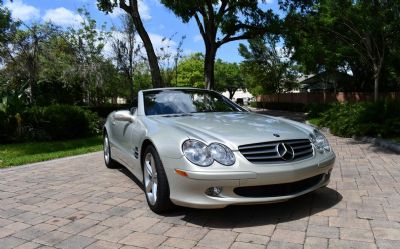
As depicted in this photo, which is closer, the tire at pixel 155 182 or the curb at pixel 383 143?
the tire at pixel 155 182

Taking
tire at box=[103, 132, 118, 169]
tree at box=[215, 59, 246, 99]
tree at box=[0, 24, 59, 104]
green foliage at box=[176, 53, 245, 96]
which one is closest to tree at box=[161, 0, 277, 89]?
tree at box=[0, 24, 59, 104]

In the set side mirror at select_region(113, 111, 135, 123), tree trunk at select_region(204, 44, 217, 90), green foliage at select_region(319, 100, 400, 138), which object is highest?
tree trunk at select_region(204, 44, 217, 90)

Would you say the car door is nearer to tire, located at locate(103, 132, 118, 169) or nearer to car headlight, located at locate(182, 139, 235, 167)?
tire, located at locate(103, 132, 118, 169)

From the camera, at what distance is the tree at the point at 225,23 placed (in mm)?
21203

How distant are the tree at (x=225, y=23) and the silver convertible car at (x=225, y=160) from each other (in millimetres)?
16592

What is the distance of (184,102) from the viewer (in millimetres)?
5797

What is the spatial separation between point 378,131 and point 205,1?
1211 centimetres

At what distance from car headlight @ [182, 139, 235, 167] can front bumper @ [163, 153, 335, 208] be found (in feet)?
0.18

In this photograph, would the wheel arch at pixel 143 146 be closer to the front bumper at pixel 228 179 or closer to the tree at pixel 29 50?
the front bumper at pixel 228 179

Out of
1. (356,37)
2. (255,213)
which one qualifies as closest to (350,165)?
(255,213)

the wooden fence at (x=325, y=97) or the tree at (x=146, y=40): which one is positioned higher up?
the tree at (x=146, y=40)

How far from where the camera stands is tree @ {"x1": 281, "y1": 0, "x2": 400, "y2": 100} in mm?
17672

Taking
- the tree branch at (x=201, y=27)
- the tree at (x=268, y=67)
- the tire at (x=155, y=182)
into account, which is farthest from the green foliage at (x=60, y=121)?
the tree at (x=268, y=67)

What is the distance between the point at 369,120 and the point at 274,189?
8.12 m
